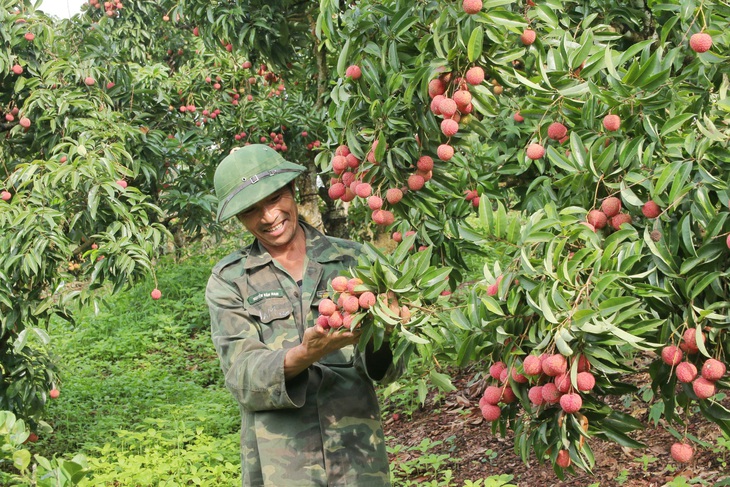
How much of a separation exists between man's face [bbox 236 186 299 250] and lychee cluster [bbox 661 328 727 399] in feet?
3.71

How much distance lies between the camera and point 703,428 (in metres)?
4.14

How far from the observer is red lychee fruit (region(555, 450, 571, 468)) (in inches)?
65.5

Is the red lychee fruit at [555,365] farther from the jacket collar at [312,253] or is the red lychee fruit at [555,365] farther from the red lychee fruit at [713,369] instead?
the jacket collar at [312,253]

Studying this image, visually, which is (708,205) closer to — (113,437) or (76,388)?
(113,437)

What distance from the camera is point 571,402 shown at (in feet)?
4.91

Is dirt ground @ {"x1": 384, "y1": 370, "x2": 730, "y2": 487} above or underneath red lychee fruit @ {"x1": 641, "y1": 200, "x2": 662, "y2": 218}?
underneath

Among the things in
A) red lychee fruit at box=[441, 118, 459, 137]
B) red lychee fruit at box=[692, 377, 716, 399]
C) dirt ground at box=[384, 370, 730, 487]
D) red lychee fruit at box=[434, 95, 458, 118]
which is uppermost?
red lychee fruit at box=[434, 95, 458, 118]

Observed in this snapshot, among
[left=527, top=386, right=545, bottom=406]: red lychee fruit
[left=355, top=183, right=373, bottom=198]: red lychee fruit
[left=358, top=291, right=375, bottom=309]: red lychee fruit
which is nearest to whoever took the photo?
[left=527, top=386, right=545, bottom=406]: red lychee fruit

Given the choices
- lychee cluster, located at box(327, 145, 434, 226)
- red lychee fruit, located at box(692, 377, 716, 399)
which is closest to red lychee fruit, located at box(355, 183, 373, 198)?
lychee cluster, located at box(327, 145, 434, 226)

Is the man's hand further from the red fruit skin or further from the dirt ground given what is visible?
the dirt ground

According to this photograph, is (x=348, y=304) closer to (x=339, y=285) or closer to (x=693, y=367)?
(x=339, y=285)

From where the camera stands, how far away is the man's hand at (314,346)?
1854 millimetres

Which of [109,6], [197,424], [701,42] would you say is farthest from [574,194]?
[109,6]

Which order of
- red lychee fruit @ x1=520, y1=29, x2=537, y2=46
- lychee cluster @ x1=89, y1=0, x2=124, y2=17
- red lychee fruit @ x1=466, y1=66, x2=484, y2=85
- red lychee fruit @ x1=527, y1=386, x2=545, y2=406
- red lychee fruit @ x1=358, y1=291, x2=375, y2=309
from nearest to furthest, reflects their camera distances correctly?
red lychee fruit @ x1=527, y1=386, x2=545, y2=406
red lychee fruit @ x1=358, y1=291, x2=375, y2=309
red lychee fruit @ x1=466, y1=66, x2=484, y2=85
red lychee fruit @ x1=520, y1=29, x2=537, y2=46
lychee cluster @ x1=89, y1=0, x2=124, y2=17
